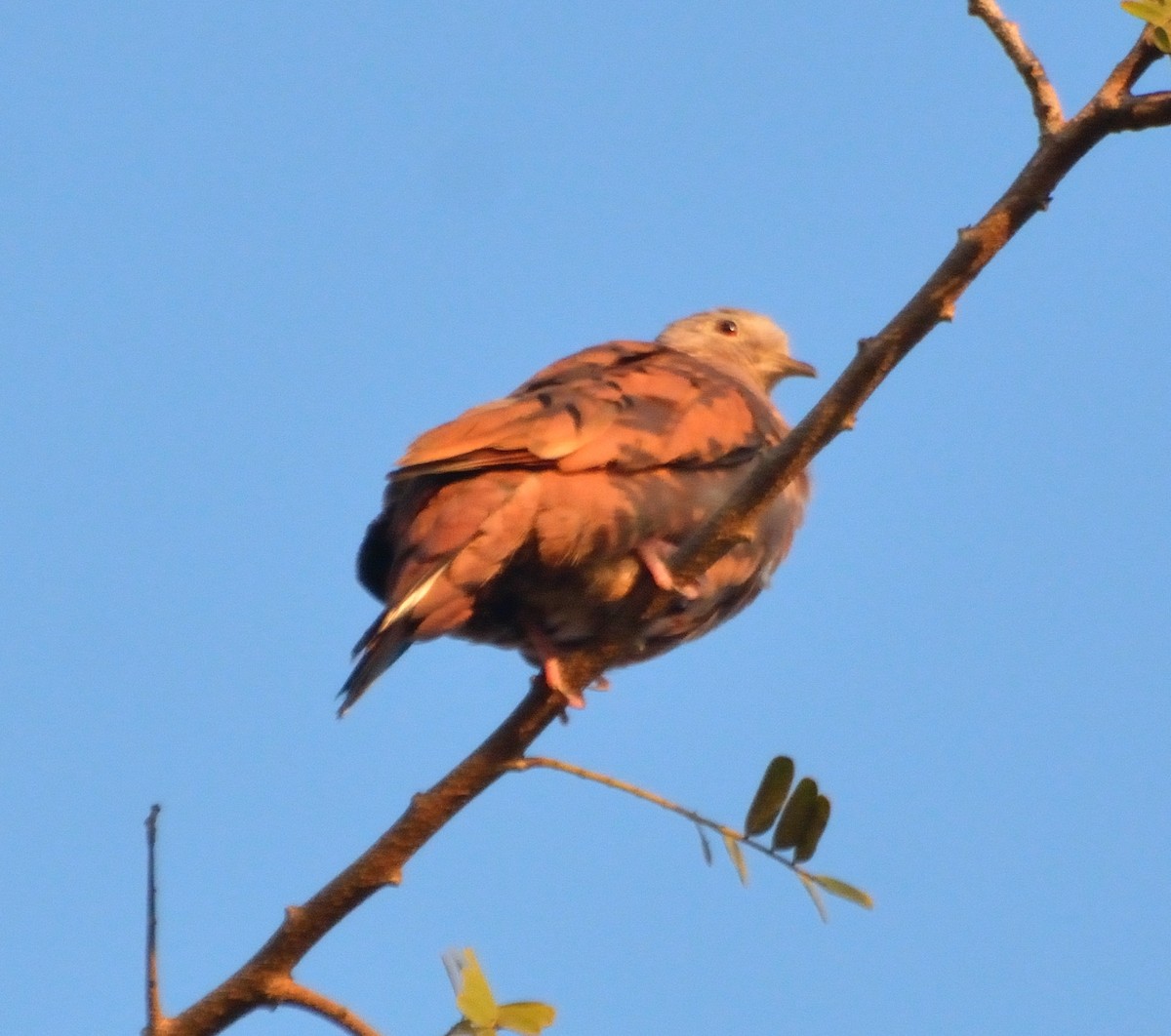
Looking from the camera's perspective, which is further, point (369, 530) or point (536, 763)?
point (369, 530)

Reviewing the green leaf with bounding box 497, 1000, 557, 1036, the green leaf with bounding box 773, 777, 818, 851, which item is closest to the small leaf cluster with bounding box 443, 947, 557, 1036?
the green leaf with bounding box 497, 1000, 557, 1036

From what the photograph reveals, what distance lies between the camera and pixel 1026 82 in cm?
412

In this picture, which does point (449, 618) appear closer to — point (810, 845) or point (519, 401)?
point (519, 401)

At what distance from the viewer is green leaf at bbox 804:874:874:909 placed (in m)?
4.32

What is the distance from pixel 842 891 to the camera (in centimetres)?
441

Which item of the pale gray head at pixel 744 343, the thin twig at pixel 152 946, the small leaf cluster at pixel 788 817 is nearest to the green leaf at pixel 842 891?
the small leaf cluster at pixel 788 817

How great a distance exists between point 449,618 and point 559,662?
1.83 ft

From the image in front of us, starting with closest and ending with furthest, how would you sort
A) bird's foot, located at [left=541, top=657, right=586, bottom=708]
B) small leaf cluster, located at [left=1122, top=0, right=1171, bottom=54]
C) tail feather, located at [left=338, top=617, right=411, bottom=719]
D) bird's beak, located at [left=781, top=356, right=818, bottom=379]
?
small leaf cluster, located at [left=1122, top=0, right=1171, bottom=54] → bird's foot, located at [left=541, top=657, right=586, bottom=708] → tail feather, located at [left=338, top=617, right=411, bottom=719] → bird's beak, located at [left=781, top=356, right=818, bottom=379]

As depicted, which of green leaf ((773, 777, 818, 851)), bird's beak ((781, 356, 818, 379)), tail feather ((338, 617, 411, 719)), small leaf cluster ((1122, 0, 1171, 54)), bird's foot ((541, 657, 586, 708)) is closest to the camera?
small leaf cluster ((1122, 0, 1171, 54))

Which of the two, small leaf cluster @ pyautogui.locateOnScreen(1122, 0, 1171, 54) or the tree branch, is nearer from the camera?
small leaf cluster @ pyautogui.locateOnScreen(1122, 0, 1171, 54)

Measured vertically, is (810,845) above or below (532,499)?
below

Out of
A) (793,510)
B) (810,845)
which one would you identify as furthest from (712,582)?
(810,845)

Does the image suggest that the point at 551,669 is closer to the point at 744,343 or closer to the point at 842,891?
the point at 842,891

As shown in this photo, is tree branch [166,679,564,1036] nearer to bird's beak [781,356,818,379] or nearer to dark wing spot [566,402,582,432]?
dark wing spot [566,402,582,432]
